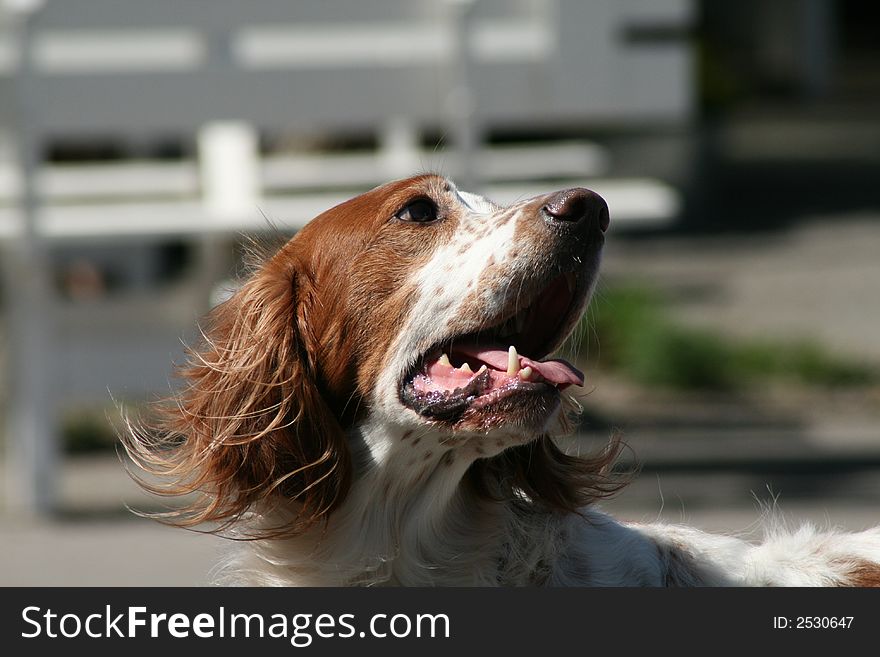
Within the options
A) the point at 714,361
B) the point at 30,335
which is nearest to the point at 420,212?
the point at 30,335

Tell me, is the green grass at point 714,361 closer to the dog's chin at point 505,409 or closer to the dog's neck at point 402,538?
the dog's neck at point 402,538

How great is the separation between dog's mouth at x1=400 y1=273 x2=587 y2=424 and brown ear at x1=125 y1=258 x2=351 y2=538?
0.24 m

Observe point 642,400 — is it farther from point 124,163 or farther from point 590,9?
point 124,163

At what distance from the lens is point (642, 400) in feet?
35.4

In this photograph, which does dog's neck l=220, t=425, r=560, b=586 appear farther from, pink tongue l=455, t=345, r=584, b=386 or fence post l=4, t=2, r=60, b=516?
fence post l=4, t=2, r=60, b=516

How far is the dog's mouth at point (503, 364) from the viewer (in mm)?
3133

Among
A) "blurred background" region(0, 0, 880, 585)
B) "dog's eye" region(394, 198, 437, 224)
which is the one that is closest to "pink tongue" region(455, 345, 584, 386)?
"dog's eye" region(394, 198, 437, 224)

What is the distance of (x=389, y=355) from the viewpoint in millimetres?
3334

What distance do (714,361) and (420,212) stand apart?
7.93 meters

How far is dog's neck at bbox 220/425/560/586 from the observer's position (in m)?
3.33

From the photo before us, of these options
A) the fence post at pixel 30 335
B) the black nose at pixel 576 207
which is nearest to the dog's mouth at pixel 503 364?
the black nose at pixel 576 207

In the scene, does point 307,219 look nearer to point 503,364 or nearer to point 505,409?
point 503,364

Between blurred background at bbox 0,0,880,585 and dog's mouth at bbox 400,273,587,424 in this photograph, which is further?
blurred background at bbox 0,0,880,585

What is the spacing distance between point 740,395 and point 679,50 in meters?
3.91
